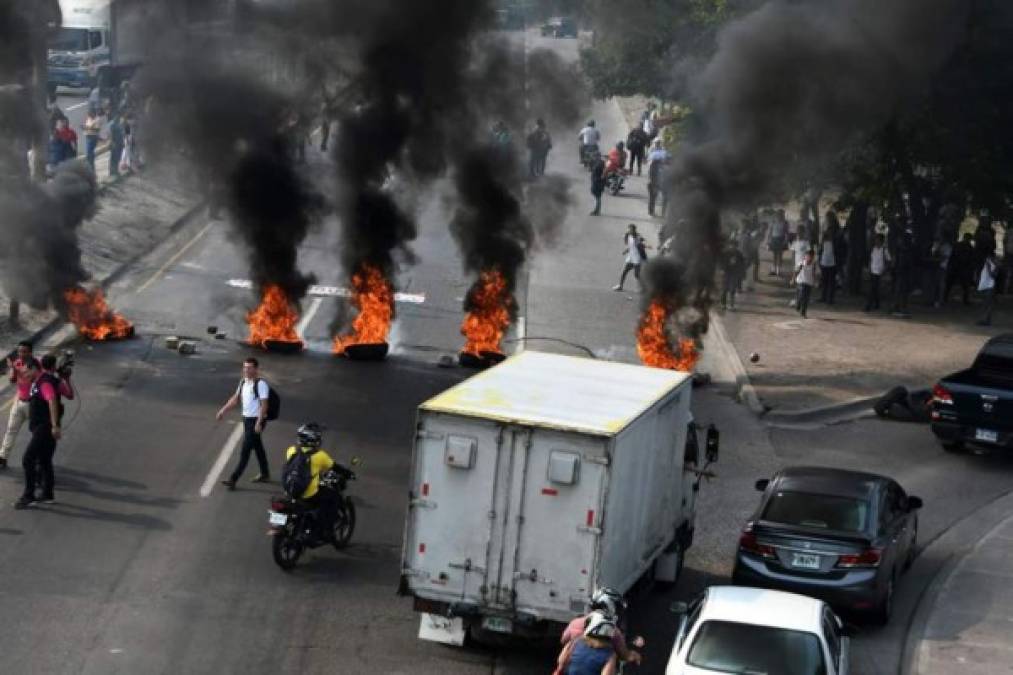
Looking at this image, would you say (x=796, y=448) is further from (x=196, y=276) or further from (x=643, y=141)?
(x=643, y=141)

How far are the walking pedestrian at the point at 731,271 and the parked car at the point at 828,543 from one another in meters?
14.3

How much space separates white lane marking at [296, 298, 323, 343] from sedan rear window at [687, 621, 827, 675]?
1525 centimetres

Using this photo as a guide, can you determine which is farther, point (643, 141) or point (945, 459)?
point (643, 141)

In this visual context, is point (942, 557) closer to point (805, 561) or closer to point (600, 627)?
point (805, 561)

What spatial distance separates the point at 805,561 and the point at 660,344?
1016cm

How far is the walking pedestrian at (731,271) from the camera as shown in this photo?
105 feet

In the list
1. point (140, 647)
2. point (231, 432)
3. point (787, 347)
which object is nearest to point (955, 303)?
point (787, 347)

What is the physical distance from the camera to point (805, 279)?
3150 centimetres

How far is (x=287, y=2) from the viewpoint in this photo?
3303 centimetres

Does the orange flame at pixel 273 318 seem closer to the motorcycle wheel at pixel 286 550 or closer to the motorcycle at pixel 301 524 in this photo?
the motorcycle at pixel 301 524

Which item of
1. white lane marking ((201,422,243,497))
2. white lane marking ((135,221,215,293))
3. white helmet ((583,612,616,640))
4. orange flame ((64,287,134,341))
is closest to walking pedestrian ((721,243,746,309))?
white lane marking ((135,221,215,293))

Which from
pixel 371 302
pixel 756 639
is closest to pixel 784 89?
pixel 371 302

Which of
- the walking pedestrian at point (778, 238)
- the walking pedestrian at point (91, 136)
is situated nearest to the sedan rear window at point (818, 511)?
the walking pedestrian at point (778, 238)

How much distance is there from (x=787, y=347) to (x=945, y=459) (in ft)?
20.3
